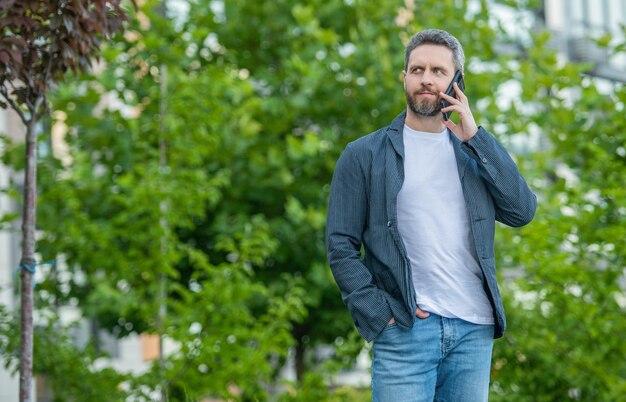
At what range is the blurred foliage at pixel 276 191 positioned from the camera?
8078 mm

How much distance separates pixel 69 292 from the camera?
9.91 m

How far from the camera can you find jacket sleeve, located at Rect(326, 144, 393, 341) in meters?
3.61

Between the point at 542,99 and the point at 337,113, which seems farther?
the point at 337,113

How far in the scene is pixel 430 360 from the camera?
3.64 meters

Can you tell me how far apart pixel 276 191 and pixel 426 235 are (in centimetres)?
713

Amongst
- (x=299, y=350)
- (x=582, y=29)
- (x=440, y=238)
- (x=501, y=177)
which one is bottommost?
(x=299, y=350)

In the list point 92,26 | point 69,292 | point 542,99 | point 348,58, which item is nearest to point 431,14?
point 348,58

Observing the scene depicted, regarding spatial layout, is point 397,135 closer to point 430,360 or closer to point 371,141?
point 371,141

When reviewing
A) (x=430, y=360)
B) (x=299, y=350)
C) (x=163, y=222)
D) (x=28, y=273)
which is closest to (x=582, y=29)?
(x=299, y=350)

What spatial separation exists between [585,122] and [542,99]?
0.44m

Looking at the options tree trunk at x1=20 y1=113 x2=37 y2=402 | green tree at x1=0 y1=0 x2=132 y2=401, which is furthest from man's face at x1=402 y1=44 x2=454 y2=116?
tree trunk at x1=20 y1=113 x2=37 y2=402

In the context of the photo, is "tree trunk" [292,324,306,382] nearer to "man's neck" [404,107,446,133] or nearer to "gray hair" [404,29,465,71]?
"man's neck" [404,107,446,133]

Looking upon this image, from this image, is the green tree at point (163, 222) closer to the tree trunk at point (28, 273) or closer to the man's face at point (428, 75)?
the tree trunk at point (28, 273)

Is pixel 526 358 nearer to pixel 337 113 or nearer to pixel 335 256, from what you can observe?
pixel 337 113
